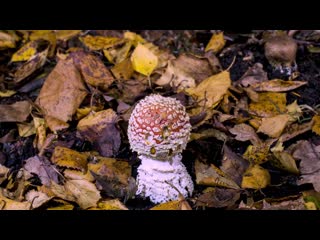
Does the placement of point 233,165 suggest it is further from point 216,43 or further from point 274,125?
point 216,43

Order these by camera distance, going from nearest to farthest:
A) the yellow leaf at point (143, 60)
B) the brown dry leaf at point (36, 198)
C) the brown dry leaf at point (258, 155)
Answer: the brown dry leaf at point (36, 198), the brown dry leaf at point (258, 155), the yellow leaf at point (143, 60)

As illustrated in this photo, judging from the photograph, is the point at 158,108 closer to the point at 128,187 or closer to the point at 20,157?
the point at 128,187

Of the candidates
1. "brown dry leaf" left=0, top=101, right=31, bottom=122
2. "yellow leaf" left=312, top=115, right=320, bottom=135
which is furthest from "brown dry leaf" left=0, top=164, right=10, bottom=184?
"yellow leaf" left=312, top=115, right=320, bottom=135

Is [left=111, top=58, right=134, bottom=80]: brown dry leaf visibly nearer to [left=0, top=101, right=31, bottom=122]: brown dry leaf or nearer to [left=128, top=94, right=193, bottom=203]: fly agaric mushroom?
[left=0, top=101, right=31, bottom=122]: brown dry leaf

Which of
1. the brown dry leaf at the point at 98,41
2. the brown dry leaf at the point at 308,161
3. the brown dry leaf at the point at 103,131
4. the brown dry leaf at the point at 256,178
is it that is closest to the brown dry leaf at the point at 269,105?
the brown dry leaf at the point at 308,161

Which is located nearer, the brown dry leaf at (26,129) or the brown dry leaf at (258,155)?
the brown dry leaf at (258,155)

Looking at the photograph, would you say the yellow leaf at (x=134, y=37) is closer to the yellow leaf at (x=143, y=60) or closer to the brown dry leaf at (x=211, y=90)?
the yellow leaf at (x=143, y=60)

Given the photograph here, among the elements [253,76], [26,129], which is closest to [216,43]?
[253,76]
